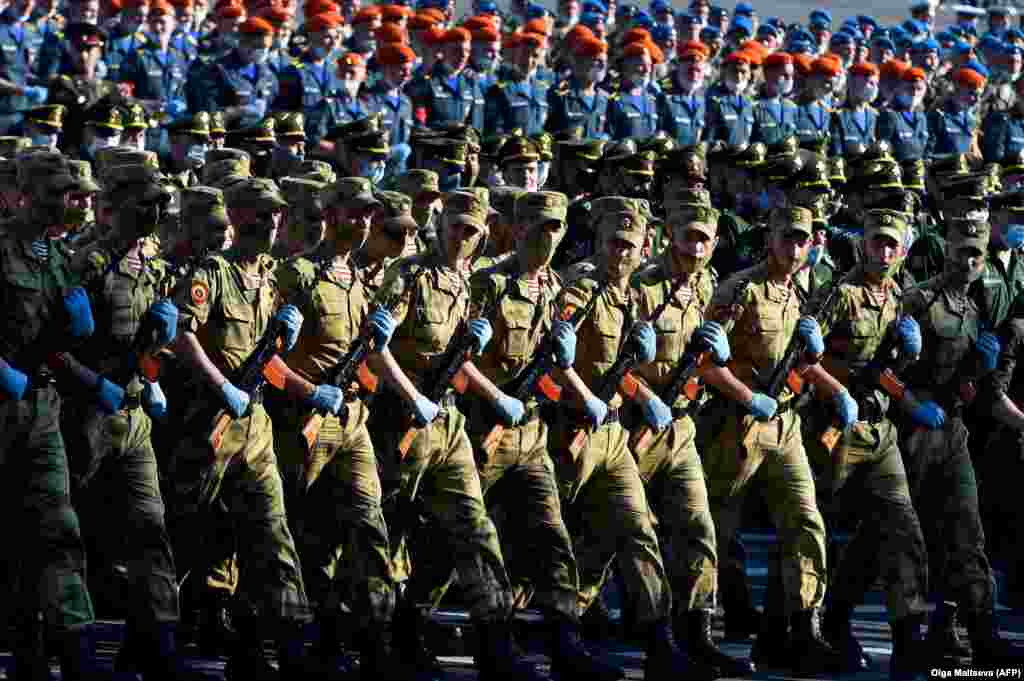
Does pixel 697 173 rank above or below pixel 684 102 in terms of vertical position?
below

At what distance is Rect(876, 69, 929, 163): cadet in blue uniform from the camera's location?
70.3ft

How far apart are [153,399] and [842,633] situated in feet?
10.9

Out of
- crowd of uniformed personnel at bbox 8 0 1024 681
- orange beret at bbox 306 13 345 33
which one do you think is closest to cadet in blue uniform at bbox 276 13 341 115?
orange beret at bbox 306 13 345 33

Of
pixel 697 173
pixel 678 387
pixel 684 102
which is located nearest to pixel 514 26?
pixel 684 102

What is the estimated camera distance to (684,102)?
20984mm

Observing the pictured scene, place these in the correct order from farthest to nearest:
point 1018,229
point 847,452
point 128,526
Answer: point 1018,229
point 847,452
point 128,526

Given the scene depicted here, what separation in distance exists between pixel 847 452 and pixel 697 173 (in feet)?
11.3

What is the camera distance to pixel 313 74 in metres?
20.0

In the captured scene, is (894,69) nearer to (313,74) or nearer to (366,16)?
(366,16)

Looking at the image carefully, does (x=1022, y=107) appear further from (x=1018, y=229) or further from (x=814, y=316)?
(x=814, y=316)

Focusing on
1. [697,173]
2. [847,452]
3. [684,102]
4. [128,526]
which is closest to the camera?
[128,526]

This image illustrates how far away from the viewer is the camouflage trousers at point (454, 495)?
11797 millimetres

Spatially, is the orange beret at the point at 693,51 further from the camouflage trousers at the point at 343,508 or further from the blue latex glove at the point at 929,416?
the camouflage trousers at the point at 343,508

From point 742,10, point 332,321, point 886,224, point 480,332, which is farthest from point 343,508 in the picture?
point 742,10
